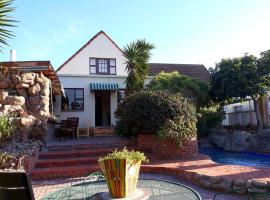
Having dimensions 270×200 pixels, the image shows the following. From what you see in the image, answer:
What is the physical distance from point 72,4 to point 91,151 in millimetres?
7671

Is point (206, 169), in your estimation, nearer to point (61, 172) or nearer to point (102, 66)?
point (61, 172)

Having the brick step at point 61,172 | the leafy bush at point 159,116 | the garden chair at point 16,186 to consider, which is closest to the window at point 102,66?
the leafy bush at point 159,116

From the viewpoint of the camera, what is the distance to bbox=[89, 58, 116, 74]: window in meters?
29.5

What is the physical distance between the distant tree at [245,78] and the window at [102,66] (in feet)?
34.7

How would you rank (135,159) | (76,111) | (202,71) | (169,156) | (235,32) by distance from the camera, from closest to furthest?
(135,159) < (169,156) < (235,32) < (76,111) < (202,71)

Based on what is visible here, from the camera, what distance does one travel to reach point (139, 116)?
15266mm

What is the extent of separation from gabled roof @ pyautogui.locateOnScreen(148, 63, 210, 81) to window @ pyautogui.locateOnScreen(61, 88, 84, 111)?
851cm

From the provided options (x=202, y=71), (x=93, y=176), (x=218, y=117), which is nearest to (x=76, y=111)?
(x=218, y=117)

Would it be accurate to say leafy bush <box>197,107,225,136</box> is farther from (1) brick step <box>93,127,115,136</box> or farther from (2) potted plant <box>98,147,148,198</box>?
(2) potted plant <box>98,147,148,198</box>

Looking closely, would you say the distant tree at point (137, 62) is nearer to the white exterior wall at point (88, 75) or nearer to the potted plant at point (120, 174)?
the white exterior wall at point (88, 75)

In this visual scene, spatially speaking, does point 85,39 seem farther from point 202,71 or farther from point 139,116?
point 139,116

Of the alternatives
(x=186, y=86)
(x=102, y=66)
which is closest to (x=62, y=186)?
(x=186, y=86)

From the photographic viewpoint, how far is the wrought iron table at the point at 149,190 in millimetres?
5430

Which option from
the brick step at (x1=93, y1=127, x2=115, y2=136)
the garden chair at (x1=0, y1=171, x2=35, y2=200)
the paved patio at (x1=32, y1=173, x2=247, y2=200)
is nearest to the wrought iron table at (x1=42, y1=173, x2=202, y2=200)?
the garden chair at (x1=0, y1=171, x2=35, y2=200)
